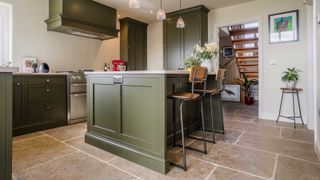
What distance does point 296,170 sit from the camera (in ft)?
5.90

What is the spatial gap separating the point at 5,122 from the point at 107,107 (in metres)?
1.21

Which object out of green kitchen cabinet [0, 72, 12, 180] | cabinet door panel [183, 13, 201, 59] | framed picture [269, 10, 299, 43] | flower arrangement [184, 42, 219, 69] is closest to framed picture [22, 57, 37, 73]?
green kitchen cabinet [0, 72, 12, 180]

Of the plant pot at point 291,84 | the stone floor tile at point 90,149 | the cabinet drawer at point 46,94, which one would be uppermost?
the plant pot at point 291,84

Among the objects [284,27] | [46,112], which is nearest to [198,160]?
[46,112]

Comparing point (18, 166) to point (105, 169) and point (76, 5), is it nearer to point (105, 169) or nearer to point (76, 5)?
point (105, 169)

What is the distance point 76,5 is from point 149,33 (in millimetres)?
2777

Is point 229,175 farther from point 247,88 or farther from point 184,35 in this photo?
point 247,88

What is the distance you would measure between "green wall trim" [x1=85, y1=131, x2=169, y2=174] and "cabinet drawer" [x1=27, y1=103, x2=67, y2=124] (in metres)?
1.26

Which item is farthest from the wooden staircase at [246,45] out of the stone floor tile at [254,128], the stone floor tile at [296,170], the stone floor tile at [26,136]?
the stone floor tile at [26,136]

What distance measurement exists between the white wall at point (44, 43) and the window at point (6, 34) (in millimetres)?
86

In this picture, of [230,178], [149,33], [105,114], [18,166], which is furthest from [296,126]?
[149,33]

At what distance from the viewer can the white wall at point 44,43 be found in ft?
11.4

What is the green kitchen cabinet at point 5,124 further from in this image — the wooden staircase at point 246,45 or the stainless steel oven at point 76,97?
the wooden staircase at point 246,45

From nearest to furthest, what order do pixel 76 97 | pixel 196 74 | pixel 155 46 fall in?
pixel 196 74, pixel 76 97, pixel 155 46
